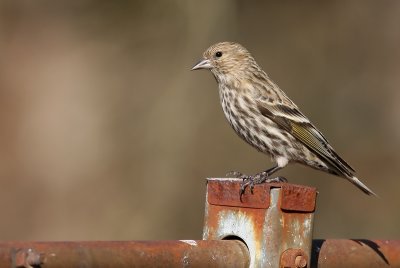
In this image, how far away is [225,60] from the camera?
26.1 feet

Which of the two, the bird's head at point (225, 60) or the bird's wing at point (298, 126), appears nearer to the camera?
the bird's wing at point (298, 126)

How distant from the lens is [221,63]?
7906mm

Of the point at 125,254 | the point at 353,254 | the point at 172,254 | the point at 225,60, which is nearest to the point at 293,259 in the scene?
the point at 353,254

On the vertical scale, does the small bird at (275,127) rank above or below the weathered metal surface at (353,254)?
above

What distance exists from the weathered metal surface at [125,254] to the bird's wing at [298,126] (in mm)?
3698

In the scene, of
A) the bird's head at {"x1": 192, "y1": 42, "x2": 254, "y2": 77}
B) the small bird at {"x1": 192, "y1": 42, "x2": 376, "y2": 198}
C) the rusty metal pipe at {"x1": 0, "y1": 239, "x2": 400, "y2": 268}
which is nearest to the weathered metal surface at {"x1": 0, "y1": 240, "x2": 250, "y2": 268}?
the rusty metal pipe at {"x1": 0, "y1": 239, "x2": 400, "y2": 268}

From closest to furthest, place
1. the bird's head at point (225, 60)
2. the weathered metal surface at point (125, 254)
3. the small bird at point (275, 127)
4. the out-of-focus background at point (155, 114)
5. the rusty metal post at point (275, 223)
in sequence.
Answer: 1. the weathered metal surface at point (125, 254)
2. the rusty metal post at point (275, 223)
3. the small bird at point (275, 127)
4. the bird's head at point (225, 60)
5. the out-of-focus background at point (155, 114)

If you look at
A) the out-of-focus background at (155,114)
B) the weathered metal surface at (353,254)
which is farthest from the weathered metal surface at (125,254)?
the out-of-focus background at (155,114)

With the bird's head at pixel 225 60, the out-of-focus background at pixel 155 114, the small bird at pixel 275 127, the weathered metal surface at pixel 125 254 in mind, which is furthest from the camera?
the out-of-focus background at pixel 155 114

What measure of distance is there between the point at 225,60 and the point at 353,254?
425 cm

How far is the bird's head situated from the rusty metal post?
4148 millimetres

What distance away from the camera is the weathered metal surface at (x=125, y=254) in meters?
2.73

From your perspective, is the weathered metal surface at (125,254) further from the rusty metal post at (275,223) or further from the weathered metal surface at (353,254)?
the weathered metal surface at (353,254)

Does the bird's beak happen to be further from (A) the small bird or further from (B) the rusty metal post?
(B) the rusty metal post
